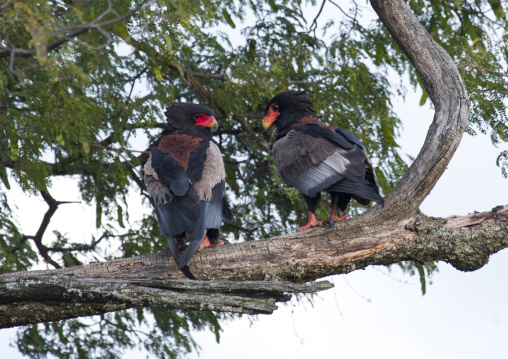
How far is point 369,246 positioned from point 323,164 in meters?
0.77

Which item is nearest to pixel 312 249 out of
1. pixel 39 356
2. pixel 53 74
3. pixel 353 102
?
pixel 53 74

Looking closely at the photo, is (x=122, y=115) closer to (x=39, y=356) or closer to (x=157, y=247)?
(x=157, y=247)

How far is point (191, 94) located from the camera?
287 inches

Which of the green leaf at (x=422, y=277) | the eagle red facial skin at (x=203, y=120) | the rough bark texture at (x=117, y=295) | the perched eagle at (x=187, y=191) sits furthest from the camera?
the green leaf at (x=422, y=277)

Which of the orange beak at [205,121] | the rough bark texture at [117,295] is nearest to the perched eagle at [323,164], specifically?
the orange beak at [205,121]

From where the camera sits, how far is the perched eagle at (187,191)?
3947 millimetres

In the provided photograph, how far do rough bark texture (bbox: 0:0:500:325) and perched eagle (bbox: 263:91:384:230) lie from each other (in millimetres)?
197

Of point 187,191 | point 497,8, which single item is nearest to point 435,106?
point 187,191

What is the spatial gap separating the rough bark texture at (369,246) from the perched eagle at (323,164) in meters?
0.20

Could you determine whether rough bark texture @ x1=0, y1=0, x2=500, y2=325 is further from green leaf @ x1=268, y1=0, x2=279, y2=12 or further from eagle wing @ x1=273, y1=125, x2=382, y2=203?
green leaf @ x1=268, y1=0, x2=279, y2=12

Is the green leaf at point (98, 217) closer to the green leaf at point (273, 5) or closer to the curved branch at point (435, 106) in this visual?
the green leaf at point (273, 5)

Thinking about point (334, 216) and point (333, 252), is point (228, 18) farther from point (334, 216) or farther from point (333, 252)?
point (333, 252)

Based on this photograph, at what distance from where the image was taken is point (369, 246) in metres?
4.18

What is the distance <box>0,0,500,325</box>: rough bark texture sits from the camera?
404cm
